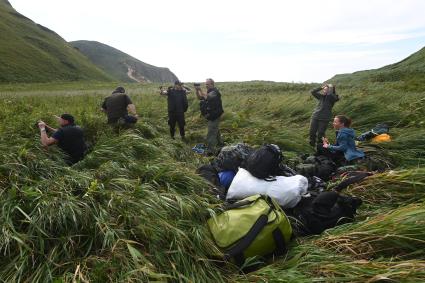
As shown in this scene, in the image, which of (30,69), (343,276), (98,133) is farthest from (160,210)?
(30,69)

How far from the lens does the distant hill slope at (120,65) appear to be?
126619 mm

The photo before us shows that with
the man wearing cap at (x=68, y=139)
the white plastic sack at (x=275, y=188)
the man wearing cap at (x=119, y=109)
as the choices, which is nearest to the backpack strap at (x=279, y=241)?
the white plastic sack at (x=275, y=188)

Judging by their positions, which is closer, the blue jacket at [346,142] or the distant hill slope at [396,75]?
the blue jacket at [346,142]

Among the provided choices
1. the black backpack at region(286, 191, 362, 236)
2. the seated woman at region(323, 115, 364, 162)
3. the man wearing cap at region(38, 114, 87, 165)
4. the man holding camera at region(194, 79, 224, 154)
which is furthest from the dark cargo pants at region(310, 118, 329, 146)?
the man wearing cap at region(38, 114, 87, 165)

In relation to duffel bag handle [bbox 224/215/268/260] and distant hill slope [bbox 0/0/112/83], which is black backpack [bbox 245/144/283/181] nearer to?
duffel bag handle [bbox 224/215/268/260]

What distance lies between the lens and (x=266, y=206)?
4.29 metres

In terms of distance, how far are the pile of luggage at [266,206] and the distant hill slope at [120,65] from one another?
11857 centimetres

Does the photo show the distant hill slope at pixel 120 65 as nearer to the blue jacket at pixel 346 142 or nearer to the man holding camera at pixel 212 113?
the man holding camera at pixel 212 113

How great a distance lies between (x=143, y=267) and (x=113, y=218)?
88 cm

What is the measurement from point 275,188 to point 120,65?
134066 mm

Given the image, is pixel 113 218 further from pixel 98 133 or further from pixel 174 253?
pixel 98 133

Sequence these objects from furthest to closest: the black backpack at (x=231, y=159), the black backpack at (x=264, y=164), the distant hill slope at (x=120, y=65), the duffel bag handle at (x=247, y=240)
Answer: the distant hill slope at (x=120, y=65)
the black backpack at (x=231, y=159)
the black backpack at (x=264, y=164)
the duffel bag handle at (x=247, y=240)

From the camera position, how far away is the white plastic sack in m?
5.02

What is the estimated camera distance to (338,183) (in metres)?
5.74
